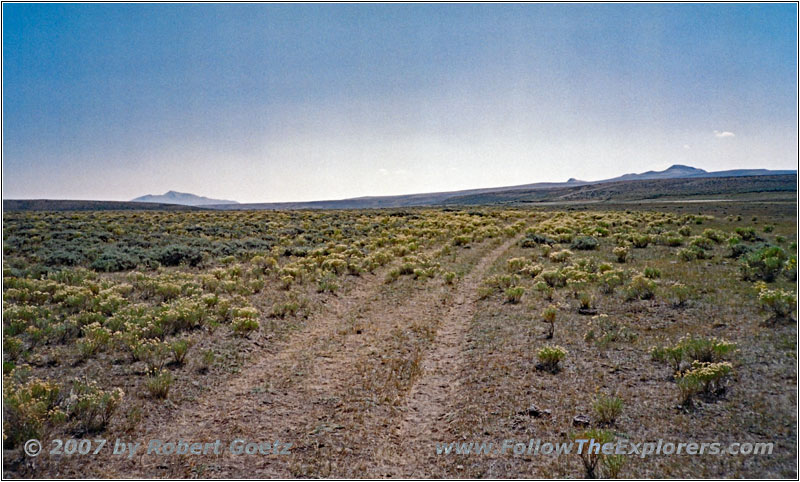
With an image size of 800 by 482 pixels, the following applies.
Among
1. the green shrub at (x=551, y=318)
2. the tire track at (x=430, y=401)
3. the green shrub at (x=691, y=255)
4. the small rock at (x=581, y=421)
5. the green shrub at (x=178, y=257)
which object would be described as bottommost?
the tire track at (x=430, y=401)

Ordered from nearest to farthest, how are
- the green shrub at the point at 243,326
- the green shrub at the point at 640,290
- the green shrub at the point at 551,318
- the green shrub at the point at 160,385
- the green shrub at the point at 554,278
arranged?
the green shrub at the point at 160,385, the green shrub at the point at 551,318, the green shrub at the point at 243,326, the green shrub at the point at 640,290, the green shrub at the point at 554,278

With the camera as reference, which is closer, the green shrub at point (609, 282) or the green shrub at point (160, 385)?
the green shrub at point (160, 385)

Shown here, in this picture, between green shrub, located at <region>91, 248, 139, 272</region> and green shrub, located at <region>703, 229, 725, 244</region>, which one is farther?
green shrub, located at <region>703, 229, 725, 244</region>

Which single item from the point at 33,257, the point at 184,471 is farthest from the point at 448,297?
the point at 33,257

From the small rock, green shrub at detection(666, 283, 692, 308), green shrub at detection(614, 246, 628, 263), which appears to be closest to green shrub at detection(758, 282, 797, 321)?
green shrub at detection(666, 283, 692, 308)

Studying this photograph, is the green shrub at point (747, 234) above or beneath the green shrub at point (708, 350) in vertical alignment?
above

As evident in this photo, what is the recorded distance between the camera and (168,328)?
946cm

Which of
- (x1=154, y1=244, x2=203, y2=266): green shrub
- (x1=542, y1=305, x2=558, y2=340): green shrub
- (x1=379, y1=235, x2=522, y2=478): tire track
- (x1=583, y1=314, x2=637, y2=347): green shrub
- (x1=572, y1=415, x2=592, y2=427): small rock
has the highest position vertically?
(x1=154, y1=244, x2=203, y2=266): green shrub

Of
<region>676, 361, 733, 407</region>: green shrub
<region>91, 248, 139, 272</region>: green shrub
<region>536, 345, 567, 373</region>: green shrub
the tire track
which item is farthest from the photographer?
<region>91, 248, 139, 272</region>: green shrub

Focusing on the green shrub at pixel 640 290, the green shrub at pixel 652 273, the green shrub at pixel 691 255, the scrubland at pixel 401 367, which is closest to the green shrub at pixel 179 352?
the scrubland at pixel 401 367

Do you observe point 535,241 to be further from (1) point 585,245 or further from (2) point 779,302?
(2) point 779,302

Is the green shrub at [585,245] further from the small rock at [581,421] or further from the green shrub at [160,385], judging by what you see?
the green shrub at [160,385]

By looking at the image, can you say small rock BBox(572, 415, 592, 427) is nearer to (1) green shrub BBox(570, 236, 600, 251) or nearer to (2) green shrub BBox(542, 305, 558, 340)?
(2) green shrub BBox(542, 305, 558, 340)

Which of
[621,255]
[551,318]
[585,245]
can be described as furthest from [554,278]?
A: [585,245]
